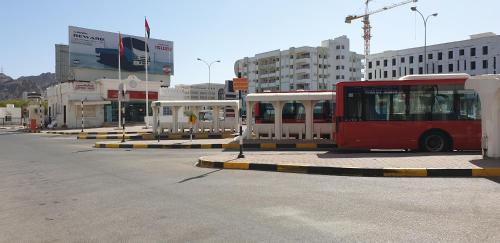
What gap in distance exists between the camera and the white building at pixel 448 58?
78250mm

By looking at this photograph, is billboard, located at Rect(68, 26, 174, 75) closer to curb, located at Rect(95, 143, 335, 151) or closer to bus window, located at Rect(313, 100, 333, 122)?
curb, located at Rect(95, 143, 335, 151)

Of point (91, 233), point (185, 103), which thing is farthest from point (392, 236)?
point (185, 103)

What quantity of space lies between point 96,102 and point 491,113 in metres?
42.2

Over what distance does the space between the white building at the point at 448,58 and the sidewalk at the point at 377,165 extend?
246 ft

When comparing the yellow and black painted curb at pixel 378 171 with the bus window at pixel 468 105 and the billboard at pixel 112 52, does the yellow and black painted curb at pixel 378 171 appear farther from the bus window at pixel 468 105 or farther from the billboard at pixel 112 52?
the billboard at pixel 112 52

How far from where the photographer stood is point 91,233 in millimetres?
5621

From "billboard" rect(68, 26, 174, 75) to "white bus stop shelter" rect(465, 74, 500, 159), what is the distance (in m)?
50.9

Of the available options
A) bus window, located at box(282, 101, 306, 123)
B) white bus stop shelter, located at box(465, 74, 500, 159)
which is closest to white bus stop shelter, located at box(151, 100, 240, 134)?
bus window, located at box(282, 101, 306, 123)

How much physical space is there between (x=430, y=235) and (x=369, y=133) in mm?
10519

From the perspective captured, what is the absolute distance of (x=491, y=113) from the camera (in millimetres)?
11938

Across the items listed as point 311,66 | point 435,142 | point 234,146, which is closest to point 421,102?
point 435,142

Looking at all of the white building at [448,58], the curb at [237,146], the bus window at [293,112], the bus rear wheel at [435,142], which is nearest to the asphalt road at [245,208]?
the bus rear wheel at [435,142]

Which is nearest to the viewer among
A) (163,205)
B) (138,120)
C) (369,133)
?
(163,205)

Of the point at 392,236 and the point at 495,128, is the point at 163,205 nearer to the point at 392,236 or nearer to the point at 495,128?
the point at 392,236
